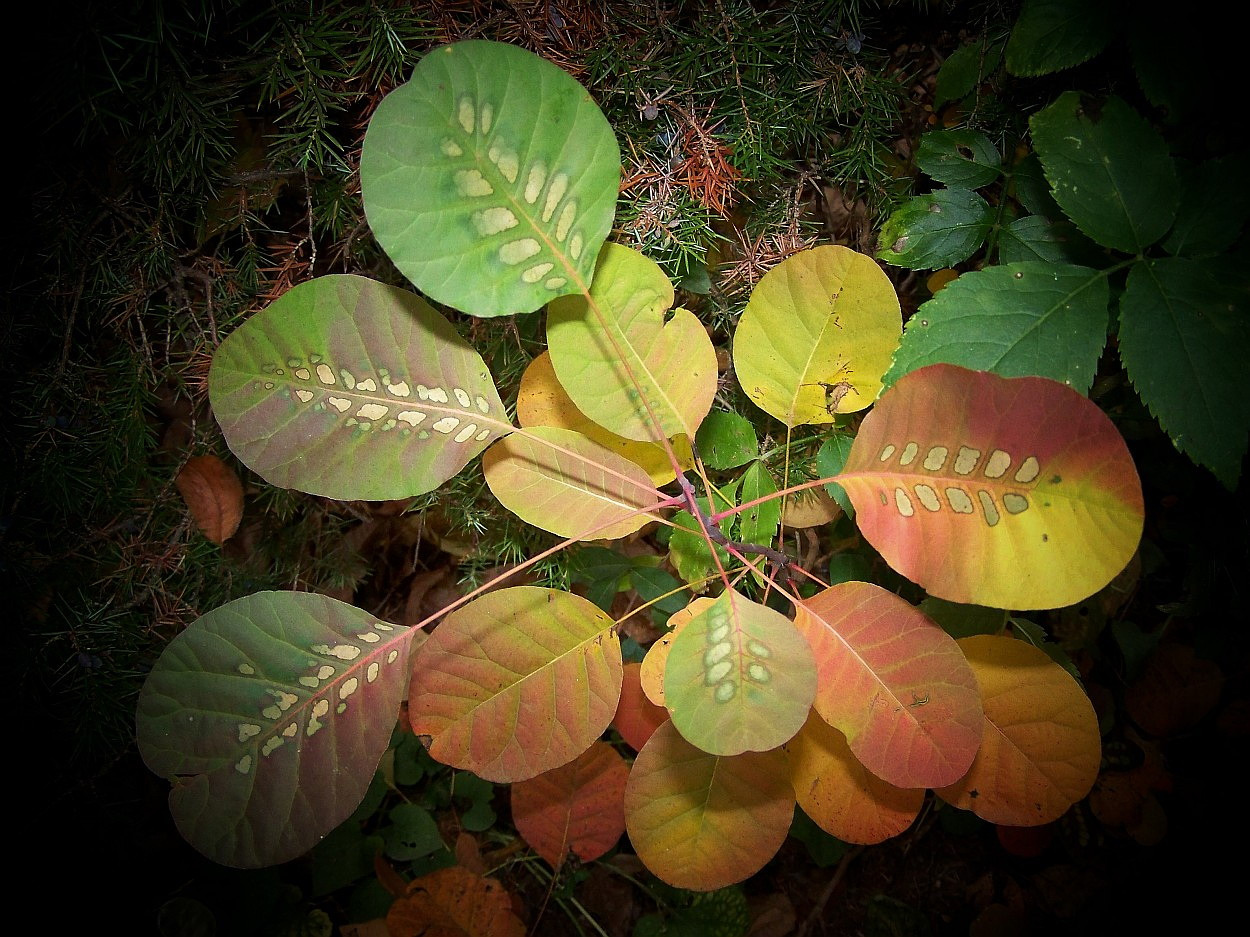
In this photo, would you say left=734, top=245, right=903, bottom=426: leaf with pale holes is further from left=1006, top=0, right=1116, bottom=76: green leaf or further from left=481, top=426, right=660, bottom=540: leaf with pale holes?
left=1006, top=0, right=1116, bottom=76: green leaf

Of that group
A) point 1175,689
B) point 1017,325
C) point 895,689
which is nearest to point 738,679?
point 895,689

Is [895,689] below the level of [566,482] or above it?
below

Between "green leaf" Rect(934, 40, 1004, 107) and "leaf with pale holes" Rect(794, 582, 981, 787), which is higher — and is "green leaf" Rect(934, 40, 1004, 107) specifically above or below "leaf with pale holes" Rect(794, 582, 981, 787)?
above

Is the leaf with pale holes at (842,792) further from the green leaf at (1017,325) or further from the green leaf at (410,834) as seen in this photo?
the green leaf at (410,834)

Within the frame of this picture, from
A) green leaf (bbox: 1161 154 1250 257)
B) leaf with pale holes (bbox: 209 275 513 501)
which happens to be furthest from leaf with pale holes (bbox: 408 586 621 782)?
green leaf (bbox: 1161 154 1250 257)

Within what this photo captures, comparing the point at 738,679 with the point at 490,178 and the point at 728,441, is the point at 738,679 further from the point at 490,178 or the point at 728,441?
the point at 490,178

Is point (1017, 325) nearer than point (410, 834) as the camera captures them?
Yes
